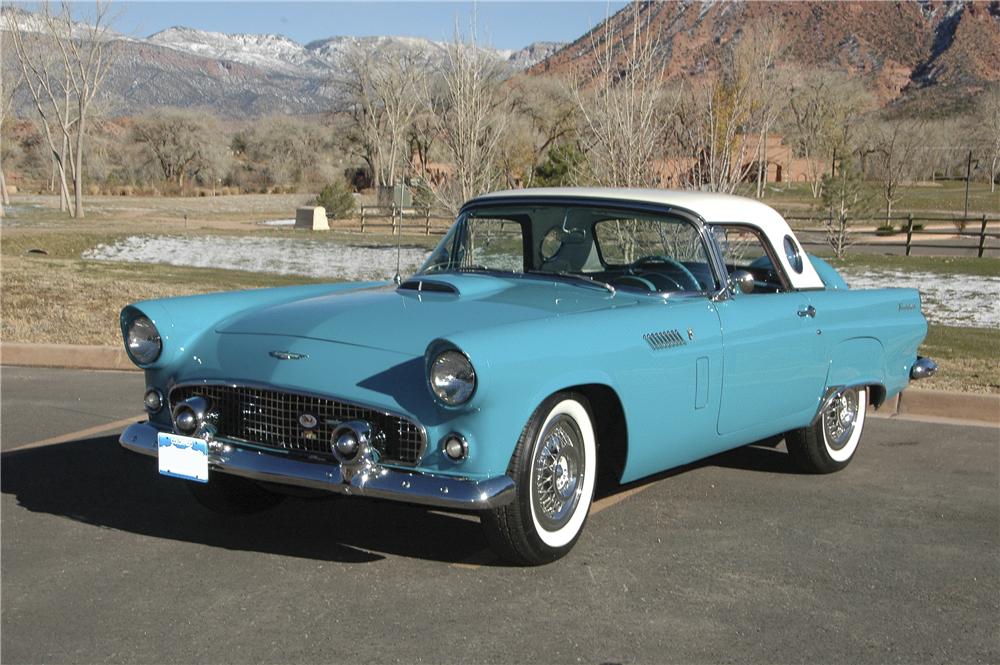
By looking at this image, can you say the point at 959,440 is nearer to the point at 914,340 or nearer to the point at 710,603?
the point at 914,340

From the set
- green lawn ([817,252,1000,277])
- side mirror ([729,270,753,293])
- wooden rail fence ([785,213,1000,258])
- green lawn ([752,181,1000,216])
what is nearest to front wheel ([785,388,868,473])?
side mirror ([729,270,753,293])

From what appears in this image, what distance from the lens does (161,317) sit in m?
5.12

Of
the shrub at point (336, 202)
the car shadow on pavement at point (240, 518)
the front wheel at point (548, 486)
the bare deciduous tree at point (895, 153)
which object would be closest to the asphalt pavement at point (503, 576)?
the car shadow on pavement at point (240, 518)

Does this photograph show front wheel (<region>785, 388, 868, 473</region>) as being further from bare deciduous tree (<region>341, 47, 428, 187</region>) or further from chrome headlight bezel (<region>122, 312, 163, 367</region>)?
bare deciduous tree (<region>341, 47, 428, 187</region>)

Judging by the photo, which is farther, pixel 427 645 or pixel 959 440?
pixel 959 440

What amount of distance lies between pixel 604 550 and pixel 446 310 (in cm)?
121

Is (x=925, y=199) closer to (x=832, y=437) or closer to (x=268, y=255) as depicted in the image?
(x=268, y=255)

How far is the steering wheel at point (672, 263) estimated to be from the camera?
565cm

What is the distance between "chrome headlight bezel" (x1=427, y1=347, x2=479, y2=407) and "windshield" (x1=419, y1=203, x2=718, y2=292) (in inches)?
59.7

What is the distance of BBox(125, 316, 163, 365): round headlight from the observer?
507cm

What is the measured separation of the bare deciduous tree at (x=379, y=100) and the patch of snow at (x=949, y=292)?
42.7 metres

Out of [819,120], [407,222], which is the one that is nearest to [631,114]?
[407,222]

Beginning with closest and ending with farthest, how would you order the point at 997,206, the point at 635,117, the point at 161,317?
1. the point at 161,317
2. the point at 635,117
3. the point at 997,206

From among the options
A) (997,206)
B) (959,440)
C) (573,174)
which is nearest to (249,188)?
(997,206)
